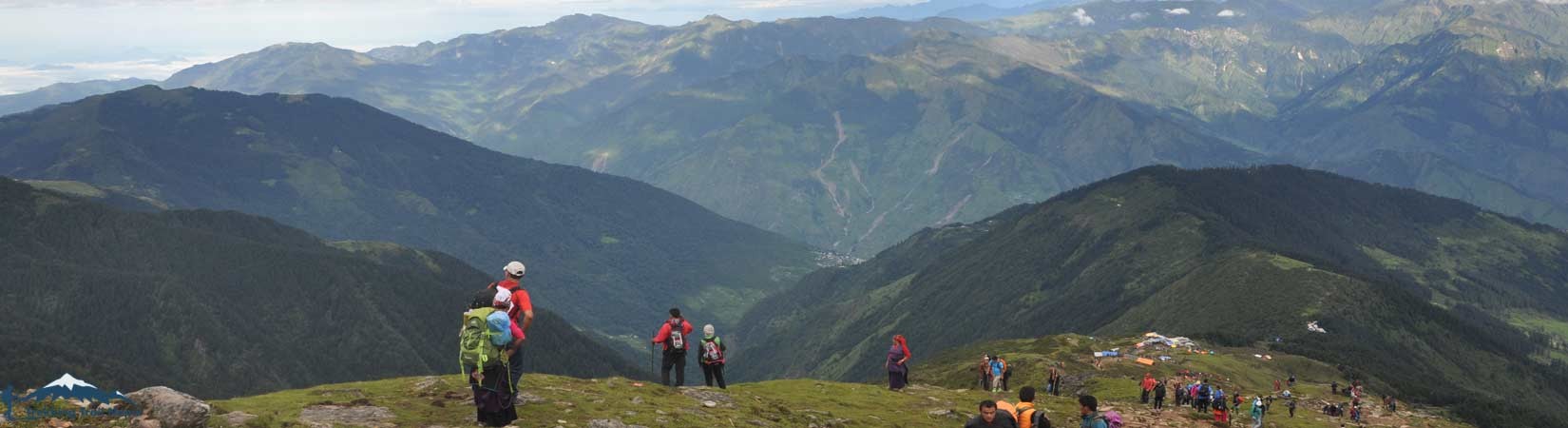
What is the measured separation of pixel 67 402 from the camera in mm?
33875

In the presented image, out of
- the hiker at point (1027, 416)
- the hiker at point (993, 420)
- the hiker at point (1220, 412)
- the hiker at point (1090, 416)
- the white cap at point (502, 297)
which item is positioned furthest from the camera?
the hiker at point (1220, 412)

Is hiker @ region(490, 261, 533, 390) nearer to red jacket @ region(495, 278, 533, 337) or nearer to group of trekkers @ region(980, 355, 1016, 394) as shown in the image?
red jacket @ region(495, 278, 533, 337)

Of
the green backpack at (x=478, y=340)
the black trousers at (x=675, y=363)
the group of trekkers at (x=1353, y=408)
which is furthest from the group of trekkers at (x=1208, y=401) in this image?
the green backpack at (x=478, y=340)

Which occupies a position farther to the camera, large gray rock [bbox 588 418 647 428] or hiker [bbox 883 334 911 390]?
hiker [bbox 883 334 911 390]

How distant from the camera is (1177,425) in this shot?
64.9 meters

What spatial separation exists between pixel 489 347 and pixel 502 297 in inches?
71.1

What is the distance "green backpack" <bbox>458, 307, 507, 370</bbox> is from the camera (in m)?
35.3

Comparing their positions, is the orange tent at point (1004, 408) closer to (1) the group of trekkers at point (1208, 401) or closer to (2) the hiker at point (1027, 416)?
(2) the hiker at point (1027, 416)

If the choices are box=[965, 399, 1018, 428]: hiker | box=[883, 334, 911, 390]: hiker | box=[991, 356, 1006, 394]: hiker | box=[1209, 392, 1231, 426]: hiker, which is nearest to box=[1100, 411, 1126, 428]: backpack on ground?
box=[965, 399, 1018, 428]: hiker

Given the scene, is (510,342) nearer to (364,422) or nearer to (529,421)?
(529,421)

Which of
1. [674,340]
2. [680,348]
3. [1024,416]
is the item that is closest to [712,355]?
[680,348]

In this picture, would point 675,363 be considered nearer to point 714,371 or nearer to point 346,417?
point 714,371

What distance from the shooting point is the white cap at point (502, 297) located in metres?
35.9

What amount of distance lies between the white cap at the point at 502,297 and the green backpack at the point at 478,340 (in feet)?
1.13
